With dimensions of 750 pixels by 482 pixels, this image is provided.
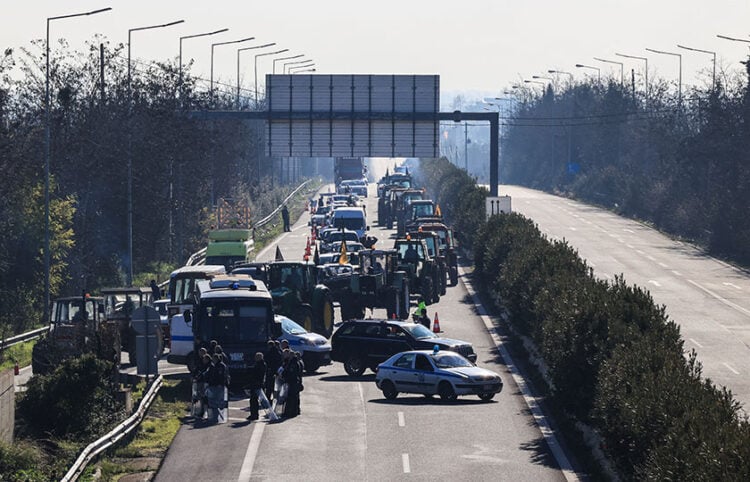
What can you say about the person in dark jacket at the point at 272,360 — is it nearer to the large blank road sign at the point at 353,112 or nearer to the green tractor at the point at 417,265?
the green tractor at the point at 417,265

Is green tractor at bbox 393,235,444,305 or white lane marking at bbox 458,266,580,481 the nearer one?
white lane marking at bbox 458,266,580,481

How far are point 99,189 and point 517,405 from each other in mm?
43374

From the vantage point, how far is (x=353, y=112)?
81312 mm

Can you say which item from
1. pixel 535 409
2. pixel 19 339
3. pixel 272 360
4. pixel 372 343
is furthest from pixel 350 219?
pixel 272 360

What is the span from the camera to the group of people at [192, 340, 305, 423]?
1374 inches

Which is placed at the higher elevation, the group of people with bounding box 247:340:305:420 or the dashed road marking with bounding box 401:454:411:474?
the group of people with bounding box 247:340:305:420

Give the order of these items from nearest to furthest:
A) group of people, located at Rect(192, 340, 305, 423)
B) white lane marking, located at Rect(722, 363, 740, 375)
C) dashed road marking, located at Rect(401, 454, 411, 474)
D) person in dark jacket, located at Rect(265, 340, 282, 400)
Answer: dashed road marking, located at Rect(401, 454, 411, 474) < group of people, located at Rect(192, 340, 305, 423) < person in dark jacket, located at Rect(265, 340, 282, 400) < white lane marking, located at Rect(722, 363, 740, 375)

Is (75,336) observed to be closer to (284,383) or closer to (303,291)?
(303,291)

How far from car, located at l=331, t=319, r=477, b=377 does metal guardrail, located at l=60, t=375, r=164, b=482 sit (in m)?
6.38

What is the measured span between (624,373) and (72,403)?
40.8ft

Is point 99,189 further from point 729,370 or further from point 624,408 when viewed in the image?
point 624,408

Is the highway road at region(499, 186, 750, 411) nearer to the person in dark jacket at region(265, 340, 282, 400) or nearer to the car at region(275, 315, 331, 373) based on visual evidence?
the car at region(275, 315, 331, 373)

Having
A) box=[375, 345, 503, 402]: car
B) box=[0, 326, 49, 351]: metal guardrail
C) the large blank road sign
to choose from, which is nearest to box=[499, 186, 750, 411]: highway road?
box=[375, 345, 503, 402]: car

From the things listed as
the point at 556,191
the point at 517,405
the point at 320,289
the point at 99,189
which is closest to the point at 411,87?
the point at 99,189
